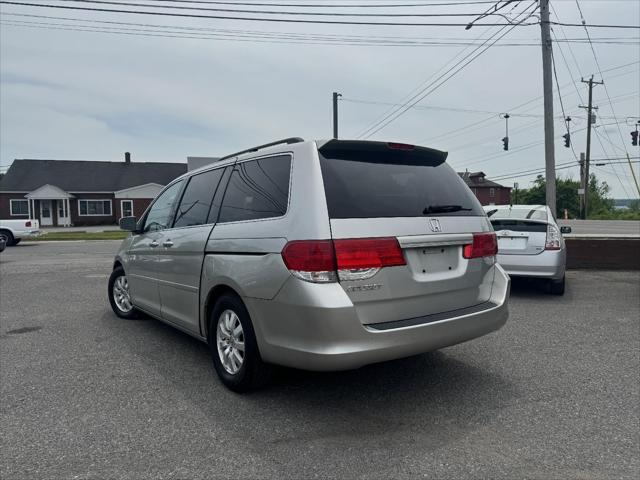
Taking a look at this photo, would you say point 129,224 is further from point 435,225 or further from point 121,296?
point 435,225

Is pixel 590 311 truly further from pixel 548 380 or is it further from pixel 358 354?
pixel 358 354

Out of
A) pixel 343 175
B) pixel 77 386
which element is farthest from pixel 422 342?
pixel 77 386

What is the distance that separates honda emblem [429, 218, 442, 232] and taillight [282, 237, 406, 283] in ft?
1.59

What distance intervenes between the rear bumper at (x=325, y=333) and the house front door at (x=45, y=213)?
4301 cm

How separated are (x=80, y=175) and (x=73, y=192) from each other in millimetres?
2317

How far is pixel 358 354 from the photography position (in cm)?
291

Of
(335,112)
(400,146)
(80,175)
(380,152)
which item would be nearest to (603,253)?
(400,146)

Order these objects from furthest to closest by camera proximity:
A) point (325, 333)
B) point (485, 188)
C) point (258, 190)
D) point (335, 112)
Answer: point (485, 188), point (335, 112), point (258, 190), point (325, 333)

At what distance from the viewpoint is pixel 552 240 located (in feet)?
23.9

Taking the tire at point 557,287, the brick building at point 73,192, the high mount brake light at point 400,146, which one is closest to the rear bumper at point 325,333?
the high mount brake light at point 400,146

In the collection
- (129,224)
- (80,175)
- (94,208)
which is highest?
(80,175)

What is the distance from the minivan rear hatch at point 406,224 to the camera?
3021 mm

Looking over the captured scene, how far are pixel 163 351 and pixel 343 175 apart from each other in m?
2.75

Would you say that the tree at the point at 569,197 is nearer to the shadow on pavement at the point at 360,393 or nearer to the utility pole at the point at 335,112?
the utility pole at the point at 335,112
